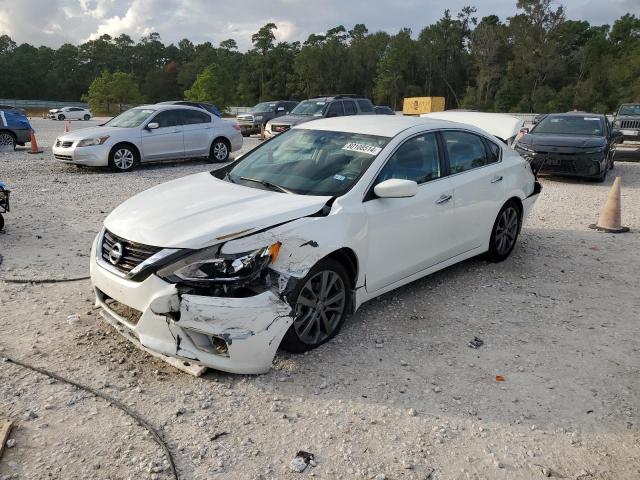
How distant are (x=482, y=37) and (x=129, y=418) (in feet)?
247

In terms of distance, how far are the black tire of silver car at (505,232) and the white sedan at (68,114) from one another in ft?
144

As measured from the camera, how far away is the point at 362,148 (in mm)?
4664

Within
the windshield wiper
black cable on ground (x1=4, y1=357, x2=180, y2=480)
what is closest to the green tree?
the windshield wiper

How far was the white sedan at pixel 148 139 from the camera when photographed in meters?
12.1

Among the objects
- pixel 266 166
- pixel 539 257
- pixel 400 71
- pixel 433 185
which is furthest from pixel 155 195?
pixel 400 71

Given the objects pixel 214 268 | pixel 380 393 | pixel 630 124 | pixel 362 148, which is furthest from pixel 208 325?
pixel 630 124

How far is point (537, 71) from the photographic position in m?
66.5

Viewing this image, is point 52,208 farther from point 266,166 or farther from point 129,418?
point 129,418

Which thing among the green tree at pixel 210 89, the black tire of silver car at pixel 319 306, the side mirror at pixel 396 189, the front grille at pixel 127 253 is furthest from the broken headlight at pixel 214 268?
the green tree at pixel 210 89

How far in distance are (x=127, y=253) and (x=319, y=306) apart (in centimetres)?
140

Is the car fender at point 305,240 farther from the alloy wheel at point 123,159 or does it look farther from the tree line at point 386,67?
the tree line at point 386,67

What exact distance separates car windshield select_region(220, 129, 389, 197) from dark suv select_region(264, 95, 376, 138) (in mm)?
12960

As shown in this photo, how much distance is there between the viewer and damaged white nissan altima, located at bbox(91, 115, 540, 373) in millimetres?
3463

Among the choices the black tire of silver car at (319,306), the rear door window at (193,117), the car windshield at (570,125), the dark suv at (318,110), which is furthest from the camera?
the dark suv at (318,110)
